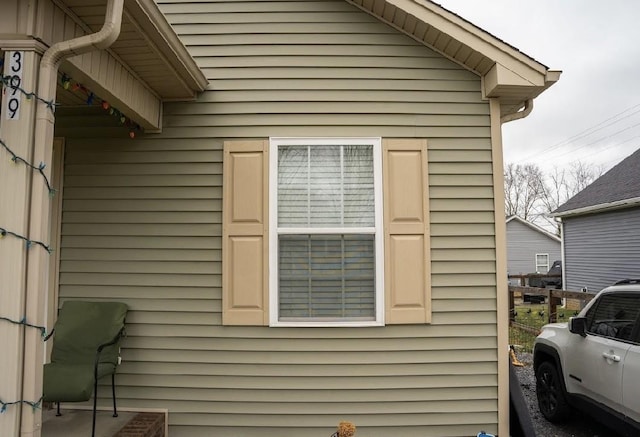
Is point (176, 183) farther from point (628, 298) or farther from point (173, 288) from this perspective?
point (628, 298)

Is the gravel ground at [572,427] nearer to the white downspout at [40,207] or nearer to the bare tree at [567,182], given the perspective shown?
the white downspout at [40,207]

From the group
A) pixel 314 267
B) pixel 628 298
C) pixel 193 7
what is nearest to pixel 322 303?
pixel 314 267

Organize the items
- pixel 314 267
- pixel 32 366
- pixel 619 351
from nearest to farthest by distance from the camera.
Answer: pixel 32 366 < pixel 619 351 < pixel 314 267

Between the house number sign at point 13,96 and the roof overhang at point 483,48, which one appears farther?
the roof overhang at point 483,48

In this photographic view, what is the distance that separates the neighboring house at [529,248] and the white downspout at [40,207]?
83.4 feet

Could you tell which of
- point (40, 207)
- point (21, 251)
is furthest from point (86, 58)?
point (21, 251)

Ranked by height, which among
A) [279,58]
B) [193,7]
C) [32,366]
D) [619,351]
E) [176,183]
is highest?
[193,7]

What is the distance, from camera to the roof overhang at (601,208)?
1012 cm

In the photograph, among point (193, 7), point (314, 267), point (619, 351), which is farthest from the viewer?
point (193, 7)

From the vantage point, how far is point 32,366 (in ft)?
6.44

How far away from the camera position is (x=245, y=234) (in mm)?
Result: 3445

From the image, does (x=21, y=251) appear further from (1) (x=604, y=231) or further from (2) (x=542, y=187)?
(2) (x=542, y=187)

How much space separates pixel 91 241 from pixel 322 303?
1.91 metres

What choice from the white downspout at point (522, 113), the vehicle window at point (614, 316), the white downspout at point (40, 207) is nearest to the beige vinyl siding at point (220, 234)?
the white downspout at point (522, 113)
